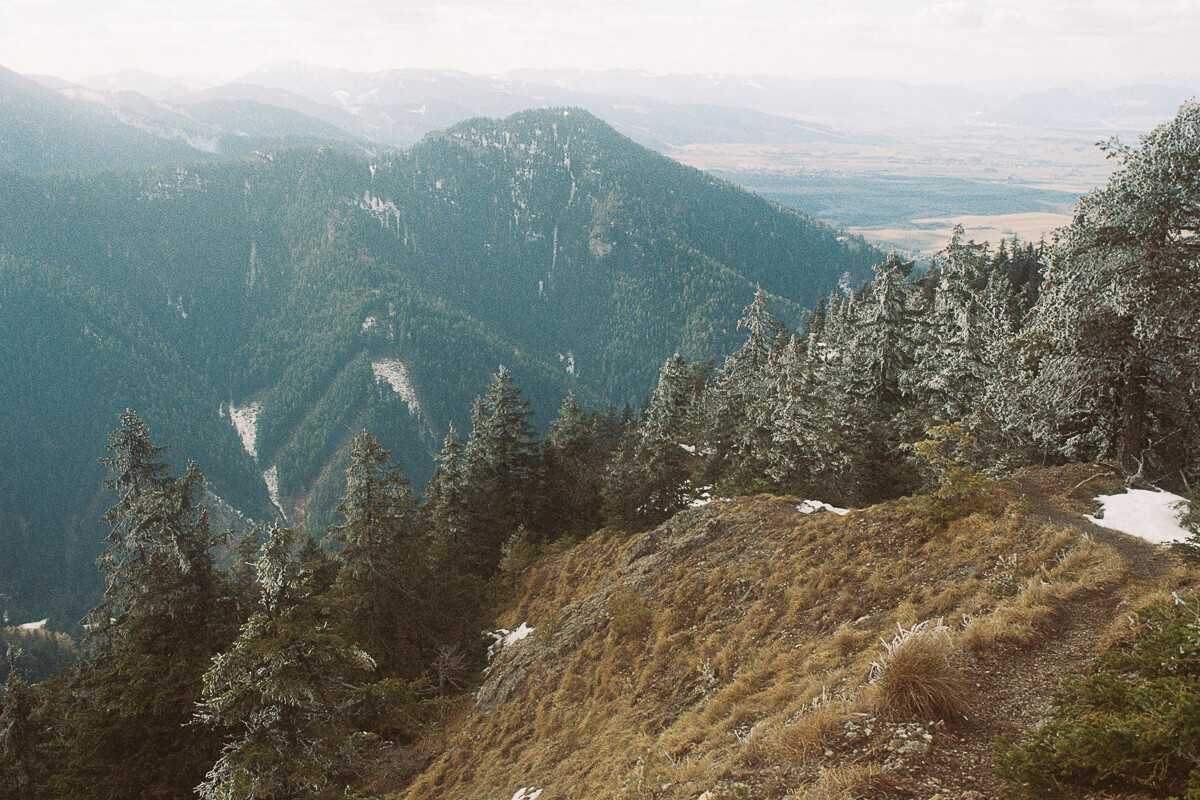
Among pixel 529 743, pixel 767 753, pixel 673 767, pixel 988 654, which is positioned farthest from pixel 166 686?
pixel 988 654

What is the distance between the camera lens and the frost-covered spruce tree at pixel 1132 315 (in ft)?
47.0

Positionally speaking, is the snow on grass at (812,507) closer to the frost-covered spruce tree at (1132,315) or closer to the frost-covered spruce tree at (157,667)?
the frost-covered spruce tree at (1132,315)

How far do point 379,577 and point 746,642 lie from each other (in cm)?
1660

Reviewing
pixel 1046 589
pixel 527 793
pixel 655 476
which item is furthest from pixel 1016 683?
pixel 655 476

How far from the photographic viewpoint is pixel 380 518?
2439 centimetres

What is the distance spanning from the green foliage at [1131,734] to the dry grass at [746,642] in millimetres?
1660

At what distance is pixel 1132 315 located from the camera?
15156 mm

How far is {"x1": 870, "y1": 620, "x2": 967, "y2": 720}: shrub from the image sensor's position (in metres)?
6.97

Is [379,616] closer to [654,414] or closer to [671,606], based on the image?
[671,606]

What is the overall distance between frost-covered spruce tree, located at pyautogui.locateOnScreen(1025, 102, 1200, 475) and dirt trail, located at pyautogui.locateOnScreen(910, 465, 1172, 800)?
6724 mm

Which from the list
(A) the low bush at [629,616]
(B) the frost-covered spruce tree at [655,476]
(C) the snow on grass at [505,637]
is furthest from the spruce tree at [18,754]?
(B) the frost-covered spruce tree at [655,476]

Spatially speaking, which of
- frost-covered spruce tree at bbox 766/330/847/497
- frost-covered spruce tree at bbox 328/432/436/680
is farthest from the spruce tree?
frost-covered spruce tree at bbox 766/330/847/497

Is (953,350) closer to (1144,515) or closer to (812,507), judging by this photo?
(812,507)

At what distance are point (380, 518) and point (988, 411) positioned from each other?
25.9 meters
